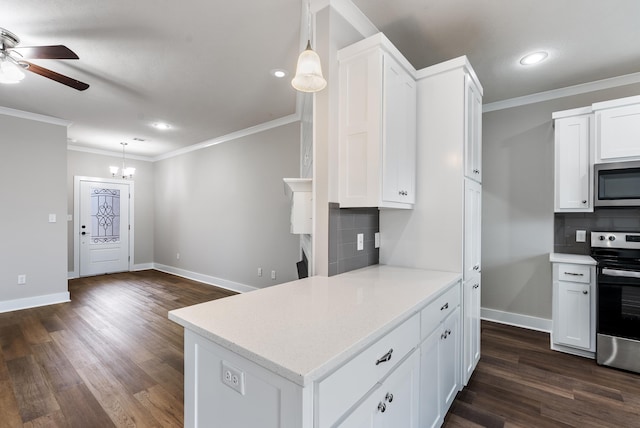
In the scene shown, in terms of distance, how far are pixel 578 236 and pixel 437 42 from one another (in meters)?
2.54

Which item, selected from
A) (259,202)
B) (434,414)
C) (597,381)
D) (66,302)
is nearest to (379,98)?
(434,414)

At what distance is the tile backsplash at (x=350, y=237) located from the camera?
6.48 feet

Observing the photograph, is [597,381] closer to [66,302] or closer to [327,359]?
[327,359]

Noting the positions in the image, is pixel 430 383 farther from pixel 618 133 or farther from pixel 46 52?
pixel 46 52

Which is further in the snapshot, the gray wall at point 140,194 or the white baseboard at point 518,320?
the gray wall at point 140,194

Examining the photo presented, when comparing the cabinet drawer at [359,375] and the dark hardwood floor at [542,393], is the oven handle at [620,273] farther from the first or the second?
the cabinet drawer at [359,375]

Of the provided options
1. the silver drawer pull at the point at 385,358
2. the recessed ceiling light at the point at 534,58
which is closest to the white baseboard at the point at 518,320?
the recessed ceiling light at the point at 534,58

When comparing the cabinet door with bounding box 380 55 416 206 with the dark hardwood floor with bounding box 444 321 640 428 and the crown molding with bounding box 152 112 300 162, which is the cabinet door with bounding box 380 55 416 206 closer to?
the dark hardwood floor with bounding box 444 321 640 428

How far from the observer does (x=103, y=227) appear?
252 inches

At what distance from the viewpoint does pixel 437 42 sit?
246cm

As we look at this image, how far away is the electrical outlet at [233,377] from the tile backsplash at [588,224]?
3.70 meters

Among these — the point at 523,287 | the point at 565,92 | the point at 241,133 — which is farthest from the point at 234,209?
the point at 565,92

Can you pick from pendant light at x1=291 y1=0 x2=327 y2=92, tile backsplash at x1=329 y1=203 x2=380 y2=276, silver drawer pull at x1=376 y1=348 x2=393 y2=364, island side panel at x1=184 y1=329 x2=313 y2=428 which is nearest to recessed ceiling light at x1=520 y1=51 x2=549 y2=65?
tile backsplash at x1=329 y1=203 x2=380 y2=276

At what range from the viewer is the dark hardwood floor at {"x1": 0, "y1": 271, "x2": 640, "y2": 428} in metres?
1.95
